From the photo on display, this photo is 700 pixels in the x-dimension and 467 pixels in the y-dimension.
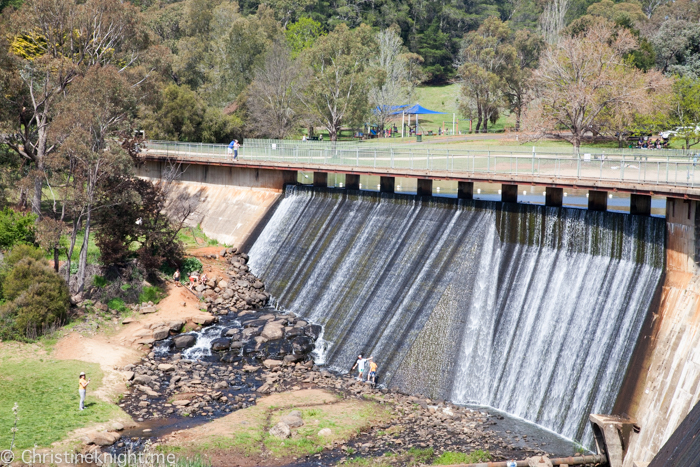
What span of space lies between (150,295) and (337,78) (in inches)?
1292

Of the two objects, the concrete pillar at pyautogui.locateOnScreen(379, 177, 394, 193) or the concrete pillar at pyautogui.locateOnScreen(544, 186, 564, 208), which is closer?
the concrete pillar at pyautogui.locateOnScreen(544, 186, 564, 208)

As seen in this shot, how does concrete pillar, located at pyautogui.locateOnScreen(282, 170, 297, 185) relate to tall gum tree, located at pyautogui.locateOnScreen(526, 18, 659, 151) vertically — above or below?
below

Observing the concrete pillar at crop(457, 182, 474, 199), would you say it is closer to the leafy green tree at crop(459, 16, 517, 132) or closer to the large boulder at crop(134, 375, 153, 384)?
the large boulder at crop(134, 375, 153, 384)

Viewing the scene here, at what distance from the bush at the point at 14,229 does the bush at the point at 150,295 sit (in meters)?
7.60

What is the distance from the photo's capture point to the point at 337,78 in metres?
66.2

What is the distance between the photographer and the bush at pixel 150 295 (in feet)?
134

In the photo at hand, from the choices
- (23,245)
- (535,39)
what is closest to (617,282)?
(23,245)

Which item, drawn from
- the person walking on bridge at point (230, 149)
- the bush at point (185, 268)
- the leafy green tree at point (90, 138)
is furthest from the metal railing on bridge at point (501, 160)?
the leafy green tree at point (90, 138)

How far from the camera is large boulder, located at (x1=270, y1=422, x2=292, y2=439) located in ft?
85.9

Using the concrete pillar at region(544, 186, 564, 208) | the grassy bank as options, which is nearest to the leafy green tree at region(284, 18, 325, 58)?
the concrete pillar at region(544, 186, 564, 208)

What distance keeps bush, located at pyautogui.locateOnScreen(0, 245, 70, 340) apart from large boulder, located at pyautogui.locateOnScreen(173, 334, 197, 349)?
596 centimetres

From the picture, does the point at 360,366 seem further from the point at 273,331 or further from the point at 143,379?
the point at 143,379

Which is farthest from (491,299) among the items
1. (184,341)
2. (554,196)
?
(184,341)

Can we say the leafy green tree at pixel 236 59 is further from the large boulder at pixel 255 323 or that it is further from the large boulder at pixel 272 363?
the large boulder at pixel 272 363
